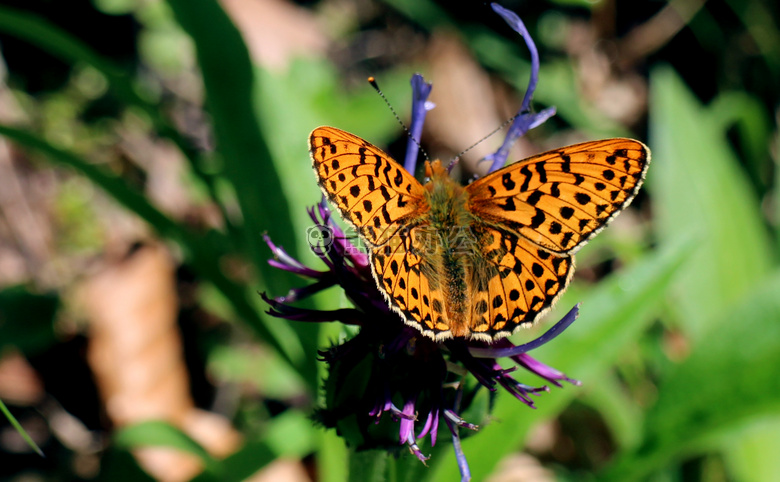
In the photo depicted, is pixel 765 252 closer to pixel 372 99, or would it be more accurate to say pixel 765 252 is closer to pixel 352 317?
pixel 372 99

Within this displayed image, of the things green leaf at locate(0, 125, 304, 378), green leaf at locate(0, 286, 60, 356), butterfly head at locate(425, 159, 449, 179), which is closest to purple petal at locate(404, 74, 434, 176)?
butterfly head at locate(425, 159, 449, 179)

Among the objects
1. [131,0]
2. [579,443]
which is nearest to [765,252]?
[579,443]

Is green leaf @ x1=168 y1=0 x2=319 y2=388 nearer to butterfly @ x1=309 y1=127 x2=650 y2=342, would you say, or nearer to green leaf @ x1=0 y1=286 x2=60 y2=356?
butterfly @ x1=309 y1=127 x2=650 y2=342

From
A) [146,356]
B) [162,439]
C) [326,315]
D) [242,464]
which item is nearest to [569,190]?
[326,315]

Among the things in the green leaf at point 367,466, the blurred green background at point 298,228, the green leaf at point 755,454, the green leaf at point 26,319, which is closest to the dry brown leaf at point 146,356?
the blurred green background at point 298,228

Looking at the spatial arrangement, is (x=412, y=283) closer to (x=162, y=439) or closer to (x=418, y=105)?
(x=418, y=105)

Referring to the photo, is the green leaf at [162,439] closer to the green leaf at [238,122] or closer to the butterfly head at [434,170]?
the green leaf at [238,122]
